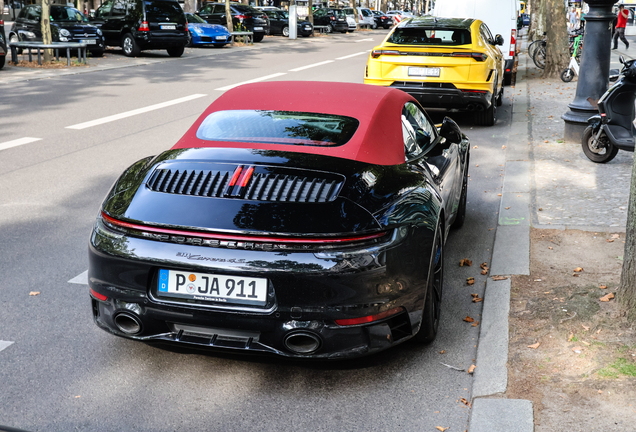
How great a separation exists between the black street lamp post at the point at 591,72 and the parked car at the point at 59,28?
16.4m

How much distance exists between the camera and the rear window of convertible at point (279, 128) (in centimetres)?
385

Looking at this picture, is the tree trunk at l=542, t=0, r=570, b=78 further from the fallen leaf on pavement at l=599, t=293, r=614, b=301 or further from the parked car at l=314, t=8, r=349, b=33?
the parked car at l=314, t=8, r=349, b=33

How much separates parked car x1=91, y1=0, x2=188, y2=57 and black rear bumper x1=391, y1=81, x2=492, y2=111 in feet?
49.0

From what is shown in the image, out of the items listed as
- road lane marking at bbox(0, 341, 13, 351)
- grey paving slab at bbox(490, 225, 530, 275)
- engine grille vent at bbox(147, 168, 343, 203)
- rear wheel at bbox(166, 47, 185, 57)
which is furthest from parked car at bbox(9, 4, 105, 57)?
engine grille vent at bbox(147, 168, 343, 203)

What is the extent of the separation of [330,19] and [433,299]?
4753cm

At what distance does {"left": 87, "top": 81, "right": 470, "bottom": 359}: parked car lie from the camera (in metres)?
3.10

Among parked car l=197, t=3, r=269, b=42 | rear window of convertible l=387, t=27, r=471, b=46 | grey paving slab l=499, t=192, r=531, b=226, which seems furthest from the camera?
parked car l=197, t=3, r=269, b=42

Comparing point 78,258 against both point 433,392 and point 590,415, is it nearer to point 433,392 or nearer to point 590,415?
point 433,392

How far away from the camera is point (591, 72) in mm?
9133

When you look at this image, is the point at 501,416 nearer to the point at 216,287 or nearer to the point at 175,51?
the point at 216,287

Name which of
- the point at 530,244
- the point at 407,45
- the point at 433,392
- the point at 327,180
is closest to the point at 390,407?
the point at 433,392

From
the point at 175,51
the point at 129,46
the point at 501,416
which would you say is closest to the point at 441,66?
the point at 501,416

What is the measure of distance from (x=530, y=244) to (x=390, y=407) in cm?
261

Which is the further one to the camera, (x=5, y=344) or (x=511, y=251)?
(x=511, y=251)
